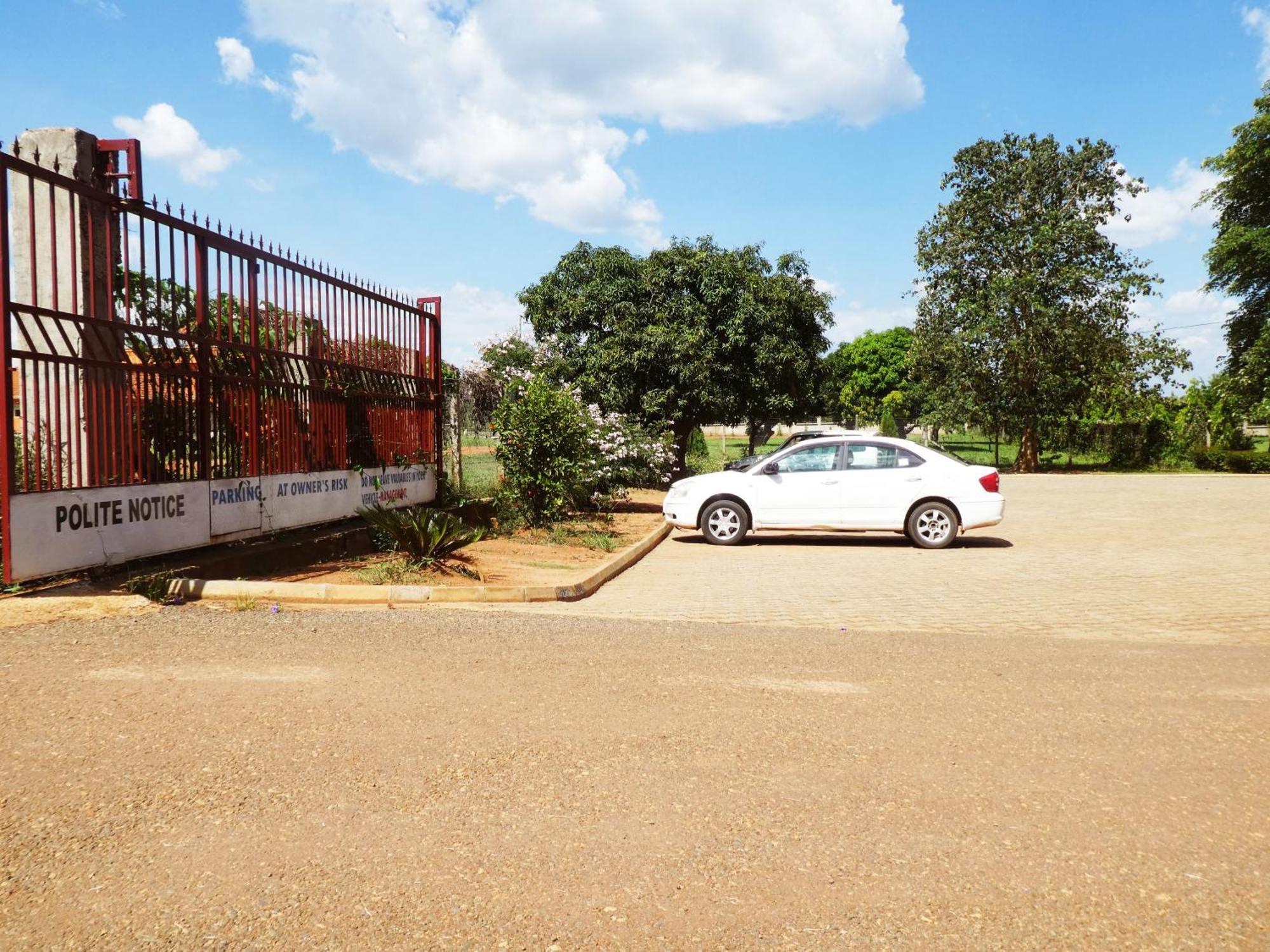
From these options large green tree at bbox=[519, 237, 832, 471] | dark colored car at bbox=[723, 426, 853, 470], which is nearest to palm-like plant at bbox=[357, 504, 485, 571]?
dark colored car at bbox=[723, 426, 853, 470]

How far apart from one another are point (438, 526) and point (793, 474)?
5810 millimetres

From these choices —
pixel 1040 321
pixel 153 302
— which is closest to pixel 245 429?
pixel 153 302

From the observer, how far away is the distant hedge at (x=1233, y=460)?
36344 mm

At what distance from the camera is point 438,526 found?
9.30 metres

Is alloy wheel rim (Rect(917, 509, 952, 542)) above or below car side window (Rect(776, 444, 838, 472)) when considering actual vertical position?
below

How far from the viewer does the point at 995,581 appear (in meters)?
9.77

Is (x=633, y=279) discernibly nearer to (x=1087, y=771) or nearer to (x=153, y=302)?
(x=153, y=302)

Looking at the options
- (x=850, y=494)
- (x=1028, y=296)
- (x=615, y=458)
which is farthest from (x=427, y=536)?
(x=1028, y=296)

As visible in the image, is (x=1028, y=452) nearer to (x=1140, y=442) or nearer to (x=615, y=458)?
(x=1140, y=442)

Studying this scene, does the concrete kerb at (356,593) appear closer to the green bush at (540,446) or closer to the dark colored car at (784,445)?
the green bush at (540,446)

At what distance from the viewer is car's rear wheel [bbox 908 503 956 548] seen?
503 inches

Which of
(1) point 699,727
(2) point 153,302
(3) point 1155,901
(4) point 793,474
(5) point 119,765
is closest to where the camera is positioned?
(3) point 1155,901

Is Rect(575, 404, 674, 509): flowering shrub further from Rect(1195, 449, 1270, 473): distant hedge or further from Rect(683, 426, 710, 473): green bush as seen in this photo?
Rect(1195, 449, 1270, 473): distant hedge

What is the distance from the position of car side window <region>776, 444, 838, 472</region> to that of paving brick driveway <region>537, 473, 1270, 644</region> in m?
1.11
